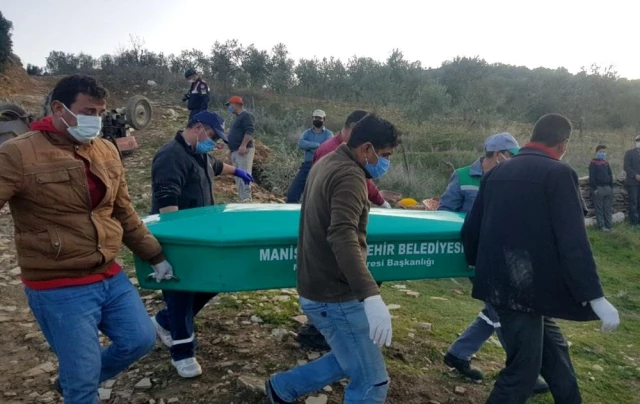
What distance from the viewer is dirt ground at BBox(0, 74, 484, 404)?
2943mm

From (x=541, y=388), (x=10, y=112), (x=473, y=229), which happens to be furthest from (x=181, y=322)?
(x=10, y=112)

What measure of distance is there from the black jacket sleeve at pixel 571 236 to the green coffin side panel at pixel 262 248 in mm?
751

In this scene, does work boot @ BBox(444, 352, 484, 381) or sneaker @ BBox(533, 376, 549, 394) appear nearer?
sneaker @ BBox(533, 376, 549, 394)

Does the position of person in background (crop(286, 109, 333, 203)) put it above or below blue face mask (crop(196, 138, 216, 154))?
below

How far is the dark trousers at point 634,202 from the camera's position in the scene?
9.88 metres

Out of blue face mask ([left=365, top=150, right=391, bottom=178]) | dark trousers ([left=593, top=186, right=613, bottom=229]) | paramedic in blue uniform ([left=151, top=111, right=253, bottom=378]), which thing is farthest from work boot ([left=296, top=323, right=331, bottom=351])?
dark trousers ([left=593, top=186, right=613, bottom=229])

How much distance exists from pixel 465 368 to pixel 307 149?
4.14 metres

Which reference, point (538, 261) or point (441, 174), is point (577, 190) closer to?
point (538, 261)

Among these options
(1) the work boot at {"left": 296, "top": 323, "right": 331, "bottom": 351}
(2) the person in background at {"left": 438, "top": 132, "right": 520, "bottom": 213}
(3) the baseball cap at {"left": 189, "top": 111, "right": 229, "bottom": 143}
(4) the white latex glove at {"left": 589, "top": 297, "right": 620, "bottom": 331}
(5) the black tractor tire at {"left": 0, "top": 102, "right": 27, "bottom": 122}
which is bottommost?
(1) the work boot at {"left": 296, "top": 323, "right": 331, "bottom": 351}

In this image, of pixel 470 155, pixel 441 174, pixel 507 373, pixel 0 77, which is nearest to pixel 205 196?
pixel 507 373

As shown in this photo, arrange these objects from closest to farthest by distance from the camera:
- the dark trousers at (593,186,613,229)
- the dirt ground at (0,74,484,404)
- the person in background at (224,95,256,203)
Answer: the dirt ground at (0,74,484,404) → the person in background at (224,95,256,203) → the dark trousers at (593,186,613,229)

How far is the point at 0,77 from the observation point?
17125 millimetres

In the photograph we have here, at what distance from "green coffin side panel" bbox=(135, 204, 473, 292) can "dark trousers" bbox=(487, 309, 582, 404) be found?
0.57m

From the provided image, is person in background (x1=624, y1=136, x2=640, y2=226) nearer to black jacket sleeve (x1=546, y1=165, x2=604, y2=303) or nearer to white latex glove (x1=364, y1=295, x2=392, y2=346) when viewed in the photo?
black jacket sleeve (x1=546, y1=165, x2=604, y2=303)
